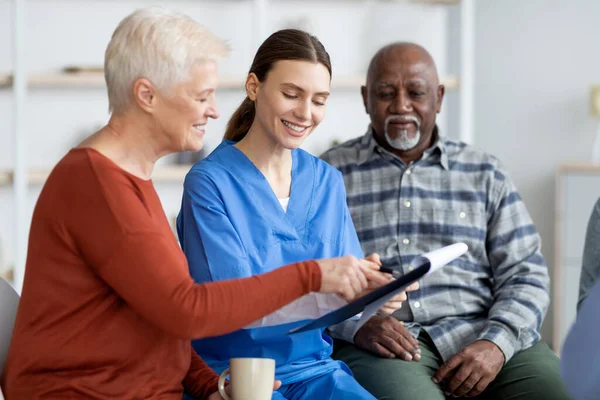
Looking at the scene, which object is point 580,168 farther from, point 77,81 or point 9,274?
point 9,274

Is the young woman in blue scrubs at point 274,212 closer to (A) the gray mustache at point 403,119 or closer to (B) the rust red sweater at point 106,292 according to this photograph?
(B) the rust red sweater at point 106,292

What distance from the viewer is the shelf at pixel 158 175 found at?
4.12 meters

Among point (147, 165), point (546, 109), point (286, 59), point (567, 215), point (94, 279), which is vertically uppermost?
point (286, 59)

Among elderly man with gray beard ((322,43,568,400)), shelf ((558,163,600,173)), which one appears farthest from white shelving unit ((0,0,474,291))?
elderly man with gray beard ((322,43,568,400))

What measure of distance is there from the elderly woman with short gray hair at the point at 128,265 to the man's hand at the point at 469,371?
0.81m

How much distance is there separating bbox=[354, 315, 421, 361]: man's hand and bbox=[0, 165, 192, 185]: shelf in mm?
2172

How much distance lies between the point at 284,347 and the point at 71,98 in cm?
286

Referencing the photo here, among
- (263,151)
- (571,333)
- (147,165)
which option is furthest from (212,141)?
(571,333)

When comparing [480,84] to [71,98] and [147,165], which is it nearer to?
[71,98]

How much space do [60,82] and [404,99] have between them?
222 centimetres

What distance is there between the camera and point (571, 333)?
122cm

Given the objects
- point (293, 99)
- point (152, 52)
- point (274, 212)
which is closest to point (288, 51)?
point (293, 99)

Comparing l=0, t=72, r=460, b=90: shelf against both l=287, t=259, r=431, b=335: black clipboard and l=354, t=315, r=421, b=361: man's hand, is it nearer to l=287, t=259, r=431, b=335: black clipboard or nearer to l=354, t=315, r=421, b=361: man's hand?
l=354, t=315, r=421, b=361: man's hand

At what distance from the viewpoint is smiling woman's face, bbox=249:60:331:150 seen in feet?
6.23
